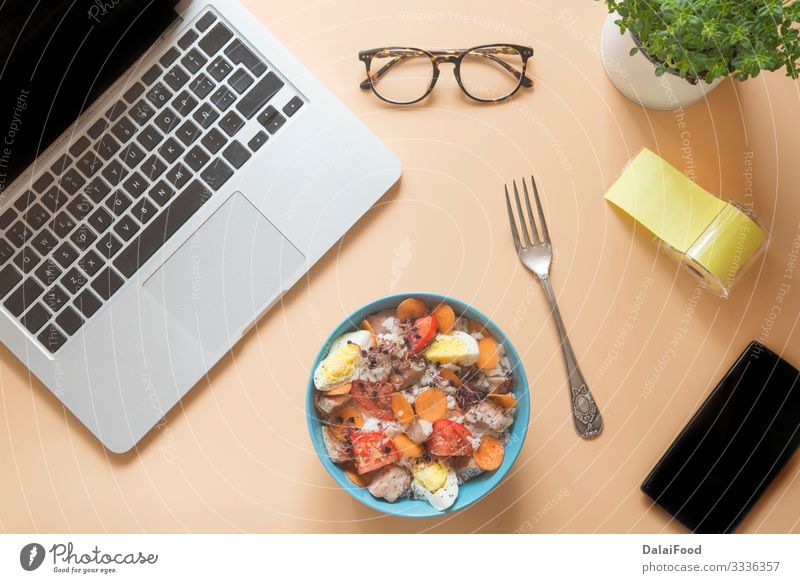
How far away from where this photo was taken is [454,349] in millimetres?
786

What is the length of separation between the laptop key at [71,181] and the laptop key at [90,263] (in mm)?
82

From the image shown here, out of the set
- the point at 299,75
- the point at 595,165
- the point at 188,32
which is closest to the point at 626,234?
the point at 595,165

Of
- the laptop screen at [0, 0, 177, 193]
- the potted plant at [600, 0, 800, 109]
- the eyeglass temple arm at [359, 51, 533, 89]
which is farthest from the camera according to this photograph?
the eyeglass temple arm at [359, 51, 533, 89]

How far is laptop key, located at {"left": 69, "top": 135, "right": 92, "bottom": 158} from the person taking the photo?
839 millimetres

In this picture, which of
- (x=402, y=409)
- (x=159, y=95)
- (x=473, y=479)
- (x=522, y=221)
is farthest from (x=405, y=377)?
(x=159, y=95)

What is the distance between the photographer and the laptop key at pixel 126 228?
0.83 meters

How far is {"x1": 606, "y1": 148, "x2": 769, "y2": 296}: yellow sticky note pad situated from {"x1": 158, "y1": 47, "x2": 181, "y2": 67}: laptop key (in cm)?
58

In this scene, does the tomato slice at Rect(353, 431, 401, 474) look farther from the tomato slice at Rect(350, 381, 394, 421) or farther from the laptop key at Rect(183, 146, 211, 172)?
the laptop key at Rect(183, 146, 211, 172)

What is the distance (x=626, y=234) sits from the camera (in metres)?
0.88

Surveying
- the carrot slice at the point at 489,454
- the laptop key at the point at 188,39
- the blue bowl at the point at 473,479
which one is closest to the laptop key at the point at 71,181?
the laptop key at the point at 188,39

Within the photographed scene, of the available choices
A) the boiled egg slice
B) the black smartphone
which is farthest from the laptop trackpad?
the black smartphone

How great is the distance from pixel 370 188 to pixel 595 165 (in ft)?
0.98

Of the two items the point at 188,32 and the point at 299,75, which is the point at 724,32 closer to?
the point at 299,75
